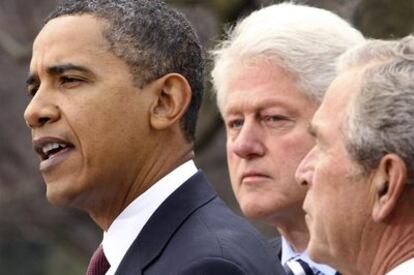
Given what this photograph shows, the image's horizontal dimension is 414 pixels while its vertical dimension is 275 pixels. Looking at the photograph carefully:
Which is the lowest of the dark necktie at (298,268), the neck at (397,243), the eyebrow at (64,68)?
the neck at (397,243)

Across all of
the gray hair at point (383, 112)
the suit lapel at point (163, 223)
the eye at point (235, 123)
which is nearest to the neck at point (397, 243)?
the gray hair at point (383, 112)

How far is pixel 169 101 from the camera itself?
484 centimetres

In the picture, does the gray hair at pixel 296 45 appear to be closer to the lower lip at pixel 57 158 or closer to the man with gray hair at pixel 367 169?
the lower lip at pixel 57 158

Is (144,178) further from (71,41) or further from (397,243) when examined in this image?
(397,243)

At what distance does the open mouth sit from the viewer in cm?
469

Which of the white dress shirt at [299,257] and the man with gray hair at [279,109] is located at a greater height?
the man with gray hair at [279,109]

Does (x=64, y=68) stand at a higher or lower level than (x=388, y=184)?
higher

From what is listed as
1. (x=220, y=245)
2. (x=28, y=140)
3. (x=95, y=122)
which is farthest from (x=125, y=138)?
(x=28, y=140)

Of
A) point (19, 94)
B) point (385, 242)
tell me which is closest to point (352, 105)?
point (385, 242)

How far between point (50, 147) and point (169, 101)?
390 mm

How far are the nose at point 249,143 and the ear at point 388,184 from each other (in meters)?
1.45

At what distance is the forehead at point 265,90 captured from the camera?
5.33 meters

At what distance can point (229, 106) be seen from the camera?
5.40 metres

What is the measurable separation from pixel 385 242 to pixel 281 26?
1.72 meters
